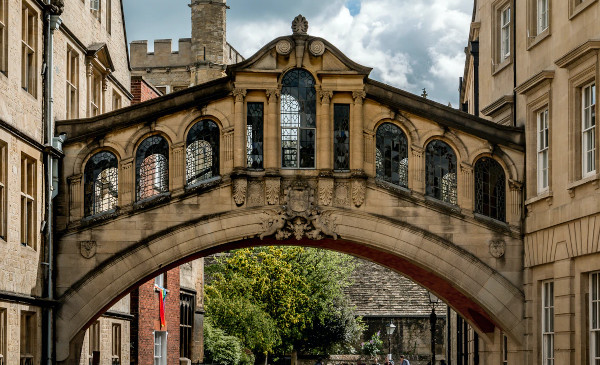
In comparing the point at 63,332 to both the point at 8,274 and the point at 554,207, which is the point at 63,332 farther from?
the point at 554,207

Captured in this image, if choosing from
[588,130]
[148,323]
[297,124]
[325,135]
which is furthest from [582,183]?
[148,323]

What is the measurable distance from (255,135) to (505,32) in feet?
24.1

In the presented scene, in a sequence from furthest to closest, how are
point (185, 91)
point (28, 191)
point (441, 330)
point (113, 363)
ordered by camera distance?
point (441, 330)
point (113, 363)
point (185, 91)
point (28, 191)

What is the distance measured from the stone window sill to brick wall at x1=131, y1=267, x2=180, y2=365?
15744mm

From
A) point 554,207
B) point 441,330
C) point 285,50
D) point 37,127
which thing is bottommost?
point 441,330

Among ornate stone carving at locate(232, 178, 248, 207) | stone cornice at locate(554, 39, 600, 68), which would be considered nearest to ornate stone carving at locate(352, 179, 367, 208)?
ornate stone carving at locate(232, 178, 248, 207)

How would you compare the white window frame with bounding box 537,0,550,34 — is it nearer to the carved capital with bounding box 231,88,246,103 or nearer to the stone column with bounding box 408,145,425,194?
the stone column with bounding box 408,145,425,194

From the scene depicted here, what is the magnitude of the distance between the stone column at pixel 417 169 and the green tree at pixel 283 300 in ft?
93.1

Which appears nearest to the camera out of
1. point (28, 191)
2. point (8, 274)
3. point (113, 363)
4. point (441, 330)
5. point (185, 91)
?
point (8, 274)

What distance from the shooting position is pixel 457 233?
2702 centimetres

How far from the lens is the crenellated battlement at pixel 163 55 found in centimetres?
7312

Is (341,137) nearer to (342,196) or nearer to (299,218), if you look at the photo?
(342,196)

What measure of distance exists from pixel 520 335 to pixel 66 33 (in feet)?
41.2

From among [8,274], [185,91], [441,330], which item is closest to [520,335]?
[185,91]
